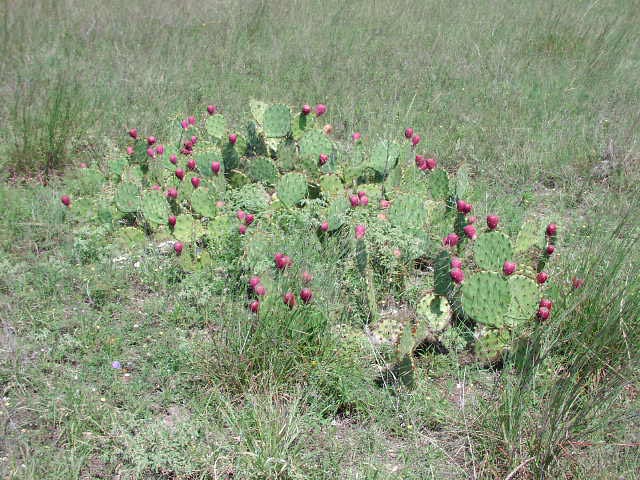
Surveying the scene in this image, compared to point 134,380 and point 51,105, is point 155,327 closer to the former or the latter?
point 134,380

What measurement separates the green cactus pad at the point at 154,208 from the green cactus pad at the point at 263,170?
25.4 inches

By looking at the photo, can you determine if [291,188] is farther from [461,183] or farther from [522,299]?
[522,299]

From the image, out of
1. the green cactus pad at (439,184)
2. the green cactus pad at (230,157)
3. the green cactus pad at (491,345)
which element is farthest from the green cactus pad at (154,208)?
the green cactus pad at (491,345)

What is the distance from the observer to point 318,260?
298 centimetres

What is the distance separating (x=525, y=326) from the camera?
2.62m

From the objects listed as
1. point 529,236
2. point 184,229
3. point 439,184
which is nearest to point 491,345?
point 529,236

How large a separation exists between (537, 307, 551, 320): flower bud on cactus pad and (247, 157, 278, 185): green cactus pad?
6.25 feet

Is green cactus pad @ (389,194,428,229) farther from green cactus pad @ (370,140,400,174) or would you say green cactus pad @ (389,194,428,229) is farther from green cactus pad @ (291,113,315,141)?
green cactus pad @ (291,113,315,141)

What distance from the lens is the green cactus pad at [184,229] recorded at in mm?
3357

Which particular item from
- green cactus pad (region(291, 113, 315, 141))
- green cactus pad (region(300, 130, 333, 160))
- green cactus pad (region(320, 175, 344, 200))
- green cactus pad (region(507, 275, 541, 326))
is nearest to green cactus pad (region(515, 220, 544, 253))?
A: green cactus pad (region(507, 275, 541, 326))

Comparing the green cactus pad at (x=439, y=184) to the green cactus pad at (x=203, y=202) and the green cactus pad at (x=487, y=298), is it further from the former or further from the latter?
the green cactus pad at (x=203, y=202)

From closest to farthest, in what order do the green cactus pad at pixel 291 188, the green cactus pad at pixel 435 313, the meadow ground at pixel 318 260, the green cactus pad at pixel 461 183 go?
1. the meadow ground at pixel 318 260
2. the green cactus pad at pixel 435 313
3. the green cactus pad at pixel 461 183
4. the green cactus pad at pixel 291 188

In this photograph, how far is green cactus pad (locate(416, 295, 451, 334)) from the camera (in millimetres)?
2689

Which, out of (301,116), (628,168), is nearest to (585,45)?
(628,168)
